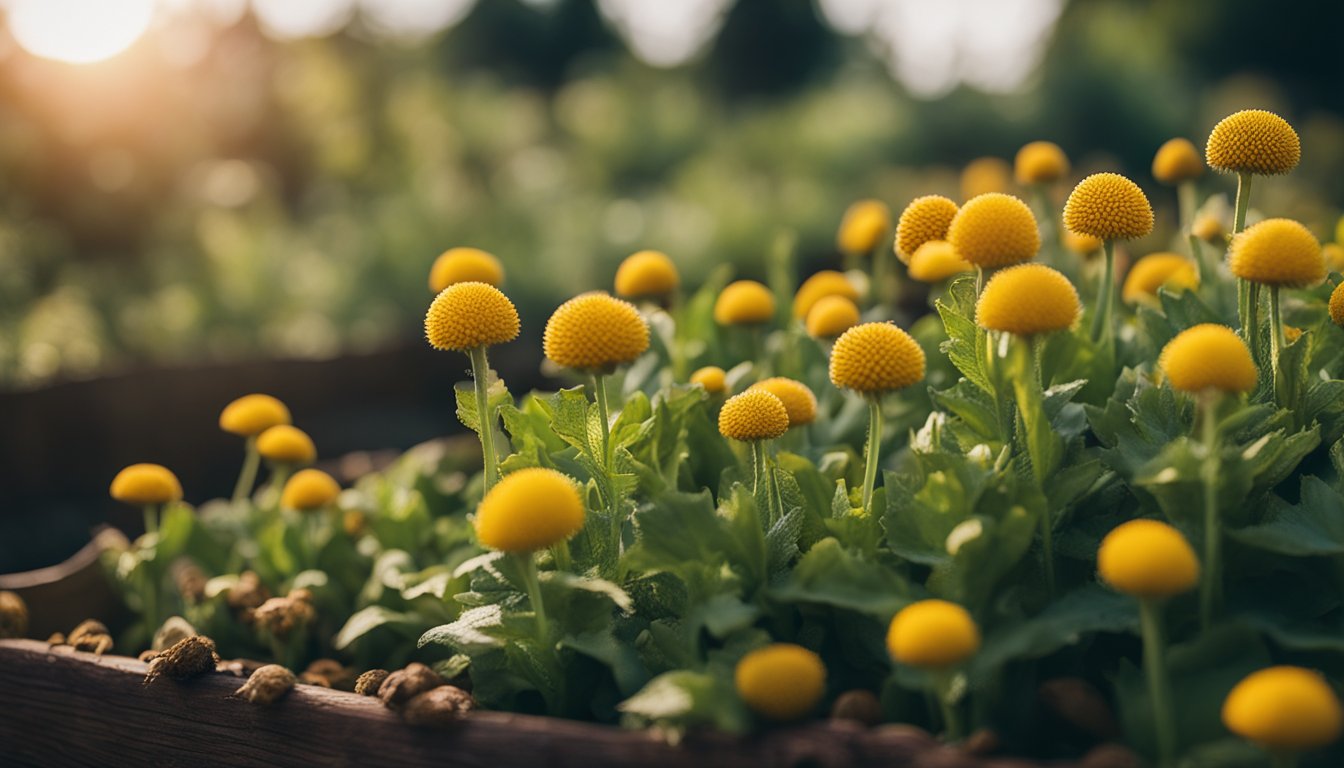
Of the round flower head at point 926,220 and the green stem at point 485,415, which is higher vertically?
the round flower head at point 926,220

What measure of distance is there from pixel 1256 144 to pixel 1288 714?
0.66 m

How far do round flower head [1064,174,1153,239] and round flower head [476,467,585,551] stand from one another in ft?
2.12

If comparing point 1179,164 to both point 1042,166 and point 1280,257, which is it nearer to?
point 1042,166

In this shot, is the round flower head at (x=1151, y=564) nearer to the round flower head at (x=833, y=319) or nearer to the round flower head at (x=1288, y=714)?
the round flower head at (x=1288, y=714)

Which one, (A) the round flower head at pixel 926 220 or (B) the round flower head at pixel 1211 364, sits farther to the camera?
(A) the round flower head at pixel 926 220

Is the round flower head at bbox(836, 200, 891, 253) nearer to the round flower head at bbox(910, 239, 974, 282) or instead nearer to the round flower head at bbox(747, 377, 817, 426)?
the round flower head at bbox(910, 239, 974, 282)

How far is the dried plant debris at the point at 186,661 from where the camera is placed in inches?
54.2

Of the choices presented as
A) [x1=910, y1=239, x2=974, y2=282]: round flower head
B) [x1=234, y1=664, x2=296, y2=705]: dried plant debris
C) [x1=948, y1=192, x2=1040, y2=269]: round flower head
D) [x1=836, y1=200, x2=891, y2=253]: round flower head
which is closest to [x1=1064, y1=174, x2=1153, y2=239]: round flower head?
[x1=948, y1=192, x2=1040, y2=269]: round flower head

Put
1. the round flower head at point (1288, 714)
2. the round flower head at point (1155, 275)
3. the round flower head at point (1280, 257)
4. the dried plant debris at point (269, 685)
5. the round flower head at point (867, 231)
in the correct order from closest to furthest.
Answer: the round flower head at point (1288, 714) < the round flower head at point (1280, 257) < the dried plant debris at point (269, 685) < the round flower head at point (1155, 275) < the round flower head at point (867, 231)

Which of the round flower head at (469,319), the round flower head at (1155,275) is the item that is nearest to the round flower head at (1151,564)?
the round flower head at (469,319)

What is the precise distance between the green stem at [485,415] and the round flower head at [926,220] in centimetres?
56

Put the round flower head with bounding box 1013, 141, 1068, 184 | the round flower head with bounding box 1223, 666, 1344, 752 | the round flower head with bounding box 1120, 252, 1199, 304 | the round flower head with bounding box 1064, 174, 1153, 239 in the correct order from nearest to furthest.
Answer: the round flower head with bounding box 1223, 666, 1344, 752 < the round flower head with bounding box 1064, 174, 1153, 239 < the round flower head with bounding box 1120, 252, 1199, 304 < the round flower head with bounding box 1013, 141, 1068, 184

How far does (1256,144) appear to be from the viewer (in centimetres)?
119

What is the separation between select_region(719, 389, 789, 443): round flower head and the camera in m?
1.19
